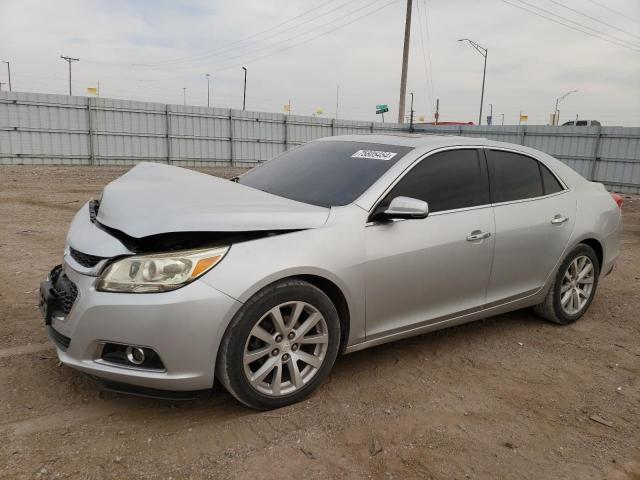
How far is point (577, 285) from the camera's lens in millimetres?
4660

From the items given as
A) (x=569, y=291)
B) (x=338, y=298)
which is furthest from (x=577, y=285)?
(x=338, y=298)

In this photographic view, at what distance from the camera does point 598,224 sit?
463 cm

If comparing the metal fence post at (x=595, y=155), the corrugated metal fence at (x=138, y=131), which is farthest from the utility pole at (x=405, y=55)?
the metal fence post at (x=595, y=155)

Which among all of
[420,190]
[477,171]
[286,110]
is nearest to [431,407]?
[420,190]

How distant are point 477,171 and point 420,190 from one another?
646 mm

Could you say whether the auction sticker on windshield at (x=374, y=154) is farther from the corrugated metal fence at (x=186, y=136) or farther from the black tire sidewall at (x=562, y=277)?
the corrugated metal fence at (x=186, y=136)

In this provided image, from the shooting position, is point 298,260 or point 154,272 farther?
point 298,260

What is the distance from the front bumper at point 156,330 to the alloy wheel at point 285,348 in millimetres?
227

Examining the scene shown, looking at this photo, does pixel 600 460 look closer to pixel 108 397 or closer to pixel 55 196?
pixel 108 397

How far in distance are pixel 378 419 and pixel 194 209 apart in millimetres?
1521

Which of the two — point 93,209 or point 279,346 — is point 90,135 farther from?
point 279,346

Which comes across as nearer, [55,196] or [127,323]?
[127,323]

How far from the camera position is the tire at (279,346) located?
108 inches

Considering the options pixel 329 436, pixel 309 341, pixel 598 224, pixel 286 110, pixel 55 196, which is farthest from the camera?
pixel 286 110
